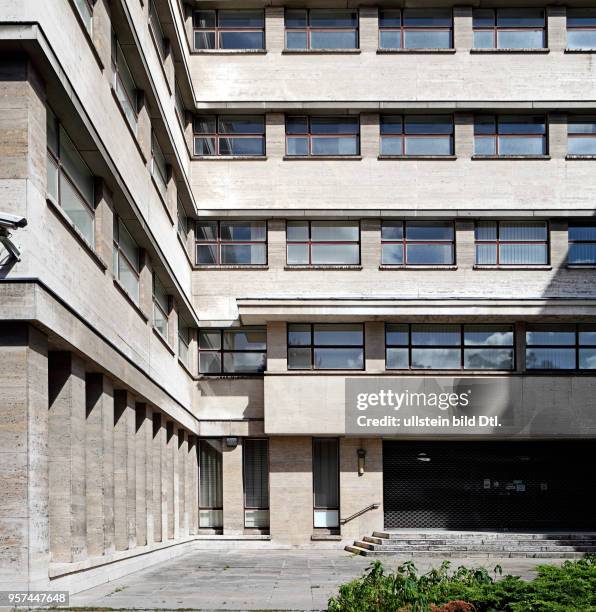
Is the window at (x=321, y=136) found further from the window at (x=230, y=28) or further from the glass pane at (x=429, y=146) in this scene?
the window at (x=230, y=28)

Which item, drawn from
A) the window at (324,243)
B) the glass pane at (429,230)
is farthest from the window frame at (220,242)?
the glass pane at (429,230)

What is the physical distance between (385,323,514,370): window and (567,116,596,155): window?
21.2 feet

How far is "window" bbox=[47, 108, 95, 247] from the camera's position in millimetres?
15125

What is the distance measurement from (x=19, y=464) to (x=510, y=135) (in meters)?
25.3

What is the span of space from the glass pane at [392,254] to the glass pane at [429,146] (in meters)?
3.18

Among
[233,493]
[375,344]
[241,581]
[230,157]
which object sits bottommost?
[241,581]

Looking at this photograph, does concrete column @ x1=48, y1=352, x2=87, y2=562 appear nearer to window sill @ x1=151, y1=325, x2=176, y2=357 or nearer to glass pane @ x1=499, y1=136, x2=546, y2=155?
window sill @ x1=151, y1=325, x2=176, y2=357

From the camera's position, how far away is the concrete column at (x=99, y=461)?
17.5 m

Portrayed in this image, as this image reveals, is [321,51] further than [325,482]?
Yes

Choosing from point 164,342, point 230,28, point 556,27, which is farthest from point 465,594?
point 556,27

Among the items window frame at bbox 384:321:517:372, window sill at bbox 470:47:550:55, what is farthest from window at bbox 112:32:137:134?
window sill at bbox 470:47:550:55

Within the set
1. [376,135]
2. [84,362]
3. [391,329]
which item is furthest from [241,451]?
[84,362]

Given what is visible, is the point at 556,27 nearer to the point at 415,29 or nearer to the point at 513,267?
the point at 415,29

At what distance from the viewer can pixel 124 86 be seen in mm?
21312
